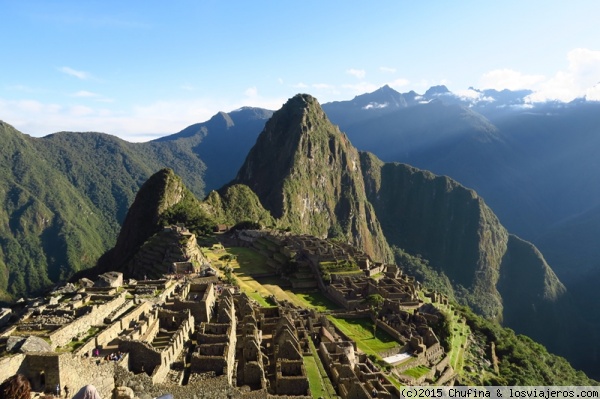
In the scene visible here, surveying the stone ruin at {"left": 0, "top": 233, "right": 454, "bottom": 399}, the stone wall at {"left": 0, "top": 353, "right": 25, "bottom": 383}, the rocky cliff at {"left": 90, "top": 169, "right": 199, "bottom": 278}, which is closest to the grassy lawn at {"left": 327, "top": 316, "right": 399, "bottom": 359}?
the stone ruin at {"left": 0, "top": 233, "right": 454, "bottom": 399}

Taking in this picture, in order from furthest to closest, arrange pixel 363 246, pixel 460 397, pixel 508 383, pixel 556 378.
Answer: pixel 363 246, pixel 556 378, pixel 508 383, pixel 460 397

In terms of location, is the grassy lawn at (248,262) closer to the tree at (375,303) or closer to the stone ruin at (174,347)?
the tree at (375,303)

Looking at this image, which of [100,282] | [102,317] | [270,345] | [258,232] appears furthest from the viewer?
[258,232]

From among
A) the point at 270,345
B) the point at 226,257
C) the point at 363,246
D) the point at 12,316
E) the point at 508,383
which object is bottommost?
the point at 363,246

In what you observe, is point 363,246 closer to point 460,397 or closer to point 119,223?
point 119,223

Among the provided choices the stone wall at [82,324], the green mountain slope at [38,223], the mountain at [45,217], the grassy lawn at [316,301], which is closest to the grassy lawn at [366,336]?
the grassy lawn at [316,301]

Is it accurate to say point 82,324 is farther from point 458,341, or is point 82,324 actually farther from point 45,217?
point 45,217

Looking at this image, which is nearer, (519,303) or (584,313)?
(584,313)

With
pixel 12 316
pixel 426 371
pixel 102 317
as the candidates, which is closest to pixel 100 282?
pixel 12 316

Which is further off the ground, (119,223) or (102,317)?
(102,317)
